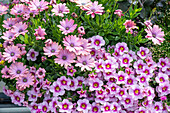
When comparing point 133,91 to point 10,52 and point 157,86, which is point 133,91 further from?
point 10,52

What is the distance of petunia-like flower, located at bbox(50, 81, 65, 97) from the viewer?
60.7 inches

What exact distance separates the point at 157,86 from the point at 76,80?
67 centimetres

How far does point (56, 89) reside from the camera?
157cm

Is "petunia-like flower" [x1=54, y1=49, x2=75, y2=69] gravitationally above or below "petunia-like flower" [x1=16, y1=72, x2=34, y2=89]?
above

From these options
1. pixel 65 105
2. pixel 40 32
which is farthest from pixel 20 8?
pixel 65 105

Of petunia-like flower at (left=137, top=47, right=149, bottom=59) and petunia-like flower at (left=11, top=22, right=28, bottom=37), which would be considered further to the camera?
petunia-like flower at (left=137, top=47, right=149, bottom=59)

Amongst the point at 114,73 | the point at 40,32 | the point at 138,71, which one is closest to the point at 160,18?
the point at 138,71

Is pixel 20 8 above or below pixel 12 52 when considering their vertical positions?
above

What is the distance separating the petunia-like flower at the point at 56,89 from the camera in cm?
154

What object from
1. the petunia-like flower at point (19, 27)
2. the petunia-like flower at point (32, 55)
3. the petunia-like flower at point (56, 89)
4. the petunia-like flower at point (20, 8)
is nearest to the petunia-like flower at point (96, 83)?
the petunia-like flower at point (56, 89)

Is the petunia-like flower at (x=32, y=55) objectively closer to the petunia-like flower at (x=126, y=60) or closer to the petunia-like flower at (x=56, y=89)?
the petunia-like flower at (x=56, y=89)

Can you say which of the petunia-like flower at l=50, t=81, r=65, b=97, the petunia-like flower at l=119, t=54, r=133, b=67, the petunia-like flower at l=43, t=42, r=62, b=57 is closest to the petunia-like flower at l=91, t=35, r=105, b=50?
the petunia-like flower at l=119, t=54, r=133, b=67

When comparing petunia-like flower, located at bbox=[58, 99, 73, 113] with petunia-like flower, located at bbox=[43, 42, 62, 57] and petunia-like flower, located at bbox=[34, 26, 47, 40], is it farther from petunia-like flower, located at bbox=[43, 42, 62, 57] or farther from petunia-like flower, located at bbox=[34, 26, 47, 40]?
petunia-like flower, located at bbox=[34, 26, 47, 40]

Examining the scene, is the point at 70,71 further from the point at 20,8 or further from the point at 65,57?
the point at 20,8
